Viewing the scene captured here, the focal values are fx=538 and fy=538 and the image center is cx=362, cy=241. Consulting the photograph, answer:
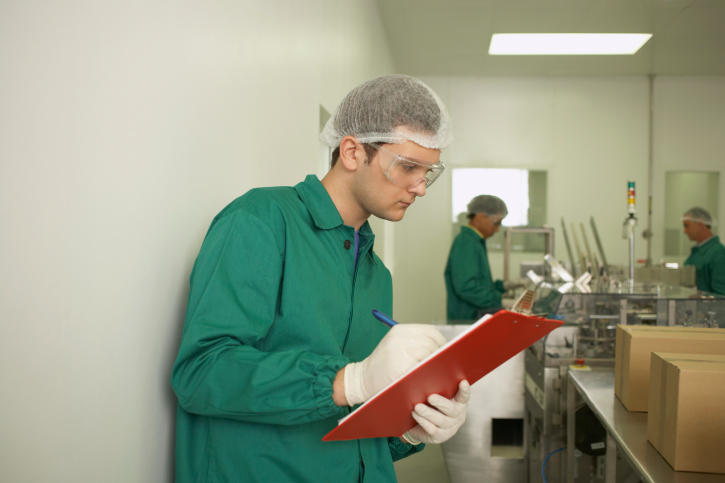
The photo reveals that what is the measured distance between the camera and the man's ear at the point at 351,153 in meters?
1.23

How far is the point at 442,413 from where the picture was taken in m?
1.03

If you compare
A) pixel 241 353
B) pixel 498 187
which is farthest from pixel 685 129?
pixel 241 353

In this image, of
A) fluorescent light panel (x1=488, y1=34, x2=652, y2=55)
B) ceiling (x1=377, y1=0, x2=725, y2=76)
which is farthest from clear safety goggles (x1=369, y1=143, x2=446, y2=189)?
fluorescent light panel (x1=488, y1=34, x2=652, y2=55)

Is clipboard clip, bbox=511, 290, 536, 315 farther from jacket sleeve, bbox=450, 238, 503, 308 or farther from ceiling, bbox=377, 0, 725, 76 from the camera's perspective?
ceiling, bbox=377, 0, 725, 76

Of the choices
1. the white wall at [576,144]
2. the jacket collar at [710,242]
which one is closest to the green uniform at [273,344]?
the jacket collar at [710,242]

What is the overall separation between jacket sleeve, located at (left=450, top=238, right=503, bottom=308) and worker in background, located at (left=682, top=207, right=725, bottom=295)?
218cm

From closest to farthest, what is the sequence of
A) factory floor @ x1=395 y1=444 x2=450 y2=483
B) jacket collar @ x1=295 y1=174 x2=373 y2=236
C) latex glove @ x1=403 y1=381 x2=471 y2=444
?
latex glove @ x1=403 y1=381 x2=471 y2=444
jacket collar @ x1=295 y1=174 x2=373 y2=236
factory floor @ x1=395 y1=444 x2=450 y2=483

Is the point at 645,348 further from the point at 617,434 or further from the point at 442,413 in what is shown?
the point at 442,413

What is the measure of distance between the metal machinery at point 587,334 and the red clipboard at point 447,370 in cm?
169

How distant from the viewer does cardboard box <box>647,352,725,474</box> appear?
1242 millimetres

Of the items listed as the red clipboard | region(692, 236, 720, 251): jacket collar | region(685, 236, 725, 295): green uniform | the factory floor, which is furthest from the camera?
region(692, 236, 720, 251): jacket collar

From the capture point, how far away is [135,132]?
0.92m

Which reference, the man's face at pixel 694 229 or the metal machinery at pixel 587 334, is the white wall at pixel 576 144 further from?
the metal machinery at pixel 587 334

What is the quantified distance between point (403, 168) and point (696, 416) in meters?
0.90
